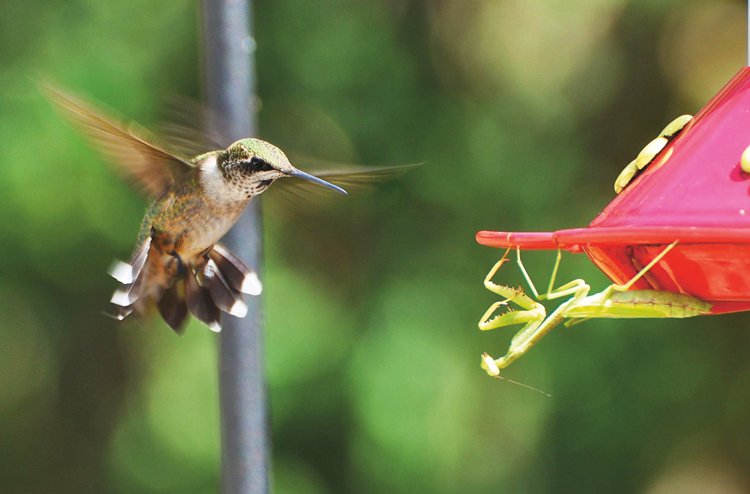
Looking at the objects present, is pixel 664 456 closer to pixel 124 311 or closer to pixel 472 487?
pixel 472 487

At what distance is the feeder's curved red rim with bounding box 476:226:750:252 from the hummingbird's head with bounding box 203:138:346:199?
Result: 0.54 m

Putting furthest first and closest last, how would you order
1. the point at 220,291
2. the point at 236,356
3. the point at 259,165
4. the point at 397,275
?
the point at 397,275, the point at 220,291, the point at 259,165, the point at 236,356

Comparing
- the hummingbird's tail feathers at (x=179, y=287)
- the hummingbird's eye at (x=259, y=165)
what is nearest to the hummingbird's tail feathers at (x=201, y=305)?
the hummingbird's tail feathers at (x=179, y=287)

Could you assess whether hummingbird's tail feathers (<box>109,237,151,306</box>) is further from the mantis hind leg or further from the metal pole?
the mantis hind leg

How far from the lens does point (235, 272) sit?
2.27 meters

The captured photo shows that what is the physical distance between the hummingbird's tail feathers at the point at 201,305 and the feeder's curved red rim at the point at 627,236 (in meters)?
0.75

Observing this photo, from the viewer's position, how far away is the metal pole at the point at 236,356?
192 cm

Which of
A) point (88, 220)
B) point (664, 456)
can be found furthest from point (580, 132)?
point (88, 220)

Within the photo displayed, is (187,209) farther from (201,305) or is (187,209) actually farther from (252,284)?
(252,284)

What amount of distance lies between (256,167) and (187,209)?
326mm

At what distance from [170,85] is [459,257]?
1377 mm

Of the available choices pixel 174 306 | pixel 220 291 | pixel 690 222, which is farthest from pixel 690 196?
pixel 174 306

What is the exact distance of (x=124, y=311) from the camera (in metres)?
2.21

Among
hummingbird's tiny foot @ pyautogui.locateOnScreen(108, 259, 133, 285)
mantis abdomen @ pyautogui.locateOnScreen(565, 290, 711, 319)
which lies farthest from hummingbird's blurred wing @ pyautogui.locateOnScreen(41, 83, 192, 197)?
mantis abdomen @ pyautogui.locateOnScreen(565, 290, 711, 319)
